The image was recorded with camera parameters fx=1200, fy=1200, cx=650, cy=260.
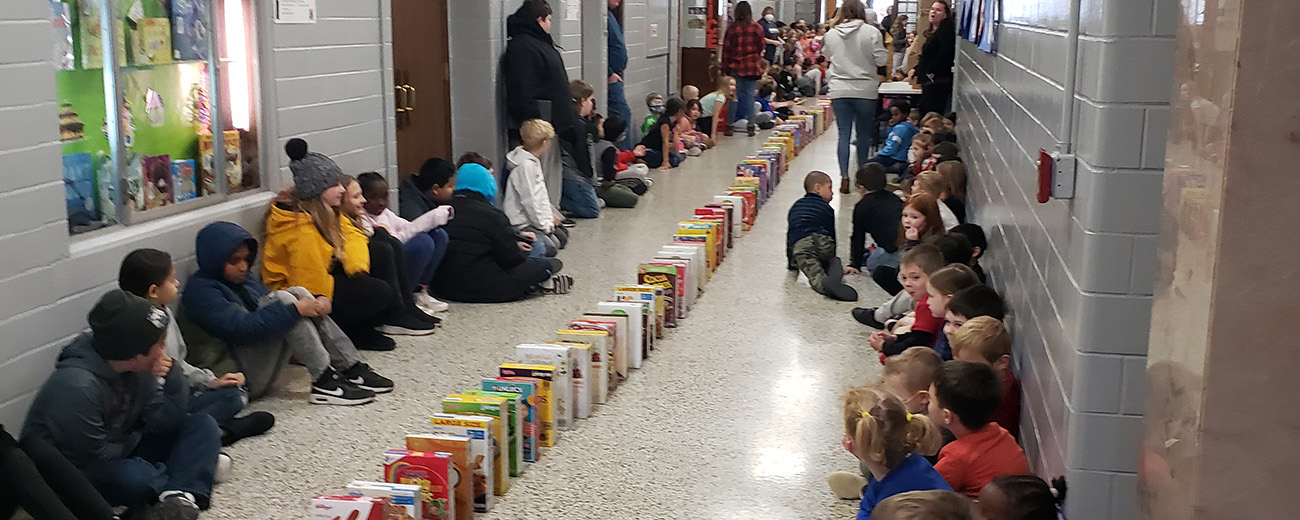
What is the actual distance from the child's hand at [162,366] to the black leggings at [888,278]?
4214 millimetres

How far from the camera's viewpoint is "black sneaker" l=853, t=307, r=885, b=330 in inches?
260

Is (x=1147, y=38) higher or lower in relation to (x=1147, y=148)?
higher

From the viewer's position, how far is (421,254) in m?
6.61

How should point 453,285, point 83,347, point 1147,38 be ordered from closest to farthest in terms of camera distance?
point 1147,38 → point 83,347 → point 453,285

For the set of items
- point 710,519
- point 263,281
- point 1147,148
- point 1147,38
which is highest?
point 1147,38

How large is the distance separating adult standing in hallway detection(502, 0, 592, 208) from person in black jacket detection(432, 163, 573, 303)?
7.06 feet

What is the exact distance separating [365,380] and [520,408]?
1.23m

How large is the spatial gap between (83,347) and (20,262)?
579 millimetres

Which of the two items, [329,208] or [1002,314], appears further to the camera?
[329,208]

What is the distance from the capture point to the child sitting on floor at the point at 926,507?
2.74m

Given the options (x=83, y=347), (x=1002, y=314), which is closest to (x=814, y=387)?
(x=1002, y=314)

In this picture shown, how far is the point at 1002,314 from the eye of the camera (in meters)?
4.53

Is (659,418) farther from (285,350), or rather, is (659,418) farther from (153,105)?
(153,105)

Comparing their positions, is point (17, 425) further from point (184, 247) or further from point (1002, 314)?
point (1002, 314)
